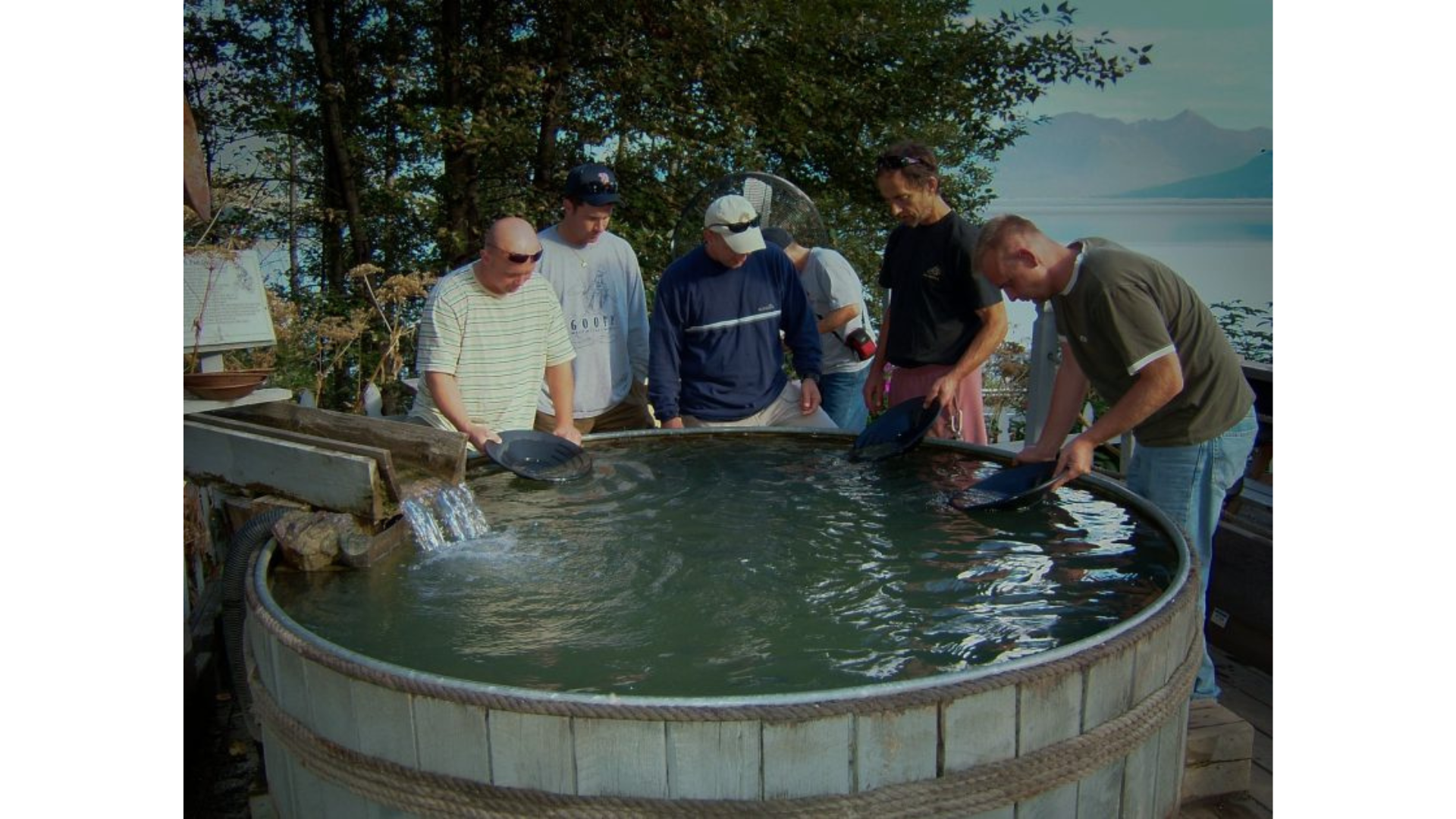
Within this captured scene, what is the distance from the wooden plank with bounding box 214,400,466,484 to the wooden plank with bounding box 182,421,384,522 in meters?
0.24

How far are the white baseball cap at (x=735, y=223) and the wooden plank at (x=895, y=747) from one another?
243 centimetres

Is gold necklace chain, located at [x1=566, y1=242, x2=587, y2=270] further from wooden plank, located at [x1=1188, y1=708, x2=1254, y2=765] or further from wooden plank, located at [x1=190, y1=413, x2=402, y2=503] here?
wooden plank, located at [x1=1188, y1=708, x2=1254, y2=765]

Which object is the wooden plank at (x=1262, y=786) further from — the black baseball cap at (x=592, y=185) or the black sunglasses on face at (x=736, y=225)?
the black baseball cap at (x=592, y=185)

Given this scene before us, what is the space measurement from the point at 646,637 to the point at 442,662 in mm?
418

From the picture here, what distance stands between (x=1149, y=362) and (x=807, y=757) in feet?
4.81

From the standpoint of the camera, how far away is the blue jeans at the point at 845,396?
4816 mm

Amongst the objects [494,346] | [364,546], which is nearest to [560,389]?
[494,346]

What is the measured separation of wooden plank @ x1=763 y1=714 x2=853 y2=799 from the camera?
1.85 meters

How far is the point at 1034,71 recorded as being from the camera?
9734 mm

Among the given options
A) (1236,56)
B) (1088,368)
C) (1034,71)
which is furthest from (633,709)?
(1034,71)

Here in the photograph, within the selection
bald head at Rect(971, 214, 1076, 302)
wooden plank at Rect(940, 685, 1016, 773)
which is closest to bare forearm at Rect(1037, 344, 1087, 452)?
bald head at Rect(971, 214, 1076, 302)

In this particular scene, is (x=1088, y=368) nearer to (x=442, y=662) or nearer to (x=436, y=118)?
(x=442, y=662)

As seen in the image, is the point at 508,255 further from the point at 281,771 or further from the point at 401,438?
the point at 281,771

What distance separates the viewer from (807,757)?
6.14 feet
